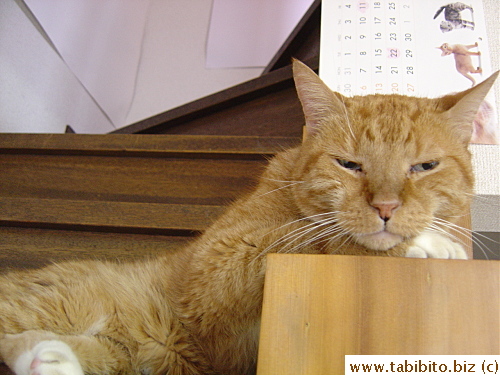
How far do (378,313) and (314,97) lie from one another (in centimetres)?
73

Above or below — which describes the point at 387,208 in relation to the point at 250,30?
below

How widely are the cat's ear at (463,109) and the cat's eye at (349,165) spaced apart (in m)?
0.30

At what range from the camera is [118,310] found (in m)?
1.16

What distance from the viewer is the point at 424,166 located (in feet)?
3.05

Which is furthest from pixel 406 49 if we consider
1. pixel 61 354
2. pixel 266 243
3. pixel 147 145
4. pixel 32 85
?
pixel 32 85

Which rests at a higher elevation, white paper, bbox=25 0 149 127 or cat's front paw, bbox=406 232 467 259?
white paper, bbox=25 0 149 127

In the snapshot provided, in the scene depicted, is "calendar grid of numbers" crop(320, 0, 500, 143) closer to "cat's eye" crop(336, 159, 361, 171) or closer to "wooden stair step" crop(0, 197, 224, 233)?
"cat's eye" crop(336, 159, 361, 171)

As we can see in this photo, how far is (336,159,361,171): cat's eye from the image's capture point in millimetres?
962

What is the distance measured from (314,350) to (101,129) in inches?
117

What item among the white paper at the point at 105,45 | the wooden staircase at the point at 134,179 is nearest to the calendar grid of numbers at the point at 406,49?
the wooden staircase at the point at 134,179

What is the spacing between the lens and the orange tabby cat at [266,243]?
87 cm

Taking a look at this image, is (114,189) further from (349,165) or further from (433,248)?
(433,248)

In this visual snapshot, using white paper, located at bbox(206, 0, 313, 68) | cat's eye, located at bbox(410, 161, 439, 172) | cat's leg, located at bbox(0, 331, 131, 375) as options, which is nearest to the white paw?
cat's leg, located at bbox(0, 331, 131, 375)

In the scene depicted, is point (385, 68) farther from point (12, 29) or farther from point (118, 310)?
point (12, 29)
